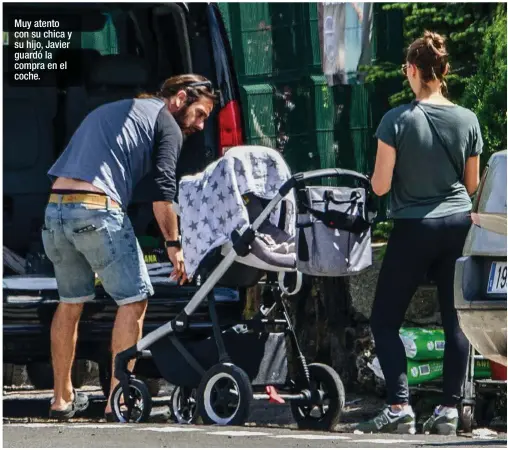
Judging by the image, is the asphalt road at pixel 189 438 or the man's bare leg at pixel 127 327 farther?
the man's bare leg at pixel 127 327

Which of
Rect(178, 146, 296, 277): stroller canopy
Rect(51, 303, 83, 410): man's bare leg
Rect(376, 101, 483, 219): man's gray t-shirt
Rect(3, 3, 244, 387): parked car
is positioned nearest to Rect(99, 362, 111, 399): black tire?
Rect(3, 3, 244, 387): parked car

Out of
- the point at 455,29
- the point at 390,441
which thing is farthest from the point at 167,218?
the point at 455,29

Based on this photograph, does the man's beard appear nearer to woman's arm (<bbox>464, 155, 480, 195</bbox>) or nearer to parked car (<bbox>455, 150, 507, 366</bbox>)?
woman's arm (<bbox>464, 155, 480, 195</bbox>)

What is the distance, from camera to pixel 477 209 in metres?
6.33

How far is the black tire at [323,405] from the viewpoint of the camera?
7.49 m

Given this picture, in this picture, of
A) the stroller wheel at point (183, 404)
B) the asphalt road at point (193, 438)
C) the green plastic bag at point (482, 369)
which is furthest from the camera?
the green plastic bag at point (482, 369)

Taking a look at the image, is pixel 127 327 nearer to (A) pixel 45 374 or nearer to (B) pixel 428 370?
(B) pixel 428 370

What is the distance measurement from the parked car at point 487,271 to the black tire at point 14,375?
13.0ft

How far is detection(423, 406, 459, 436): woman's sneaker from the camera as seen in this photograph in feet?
23.5

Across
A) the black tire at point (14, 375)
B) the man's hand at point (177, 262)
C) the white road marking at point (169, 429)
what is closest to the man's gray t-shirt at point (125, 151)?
the man's hand at point (177, 262)

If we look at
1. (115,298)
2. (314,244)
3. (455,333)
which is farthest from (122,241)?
(455,333)

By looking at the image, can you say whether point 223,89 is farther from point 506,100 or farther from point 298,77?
point 298,77

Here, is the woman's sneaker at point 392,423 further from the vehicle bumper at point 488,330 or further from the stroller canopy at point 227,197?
the vehicle bumper at point 488,330

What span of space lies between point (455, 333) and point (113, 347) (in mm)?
1492
